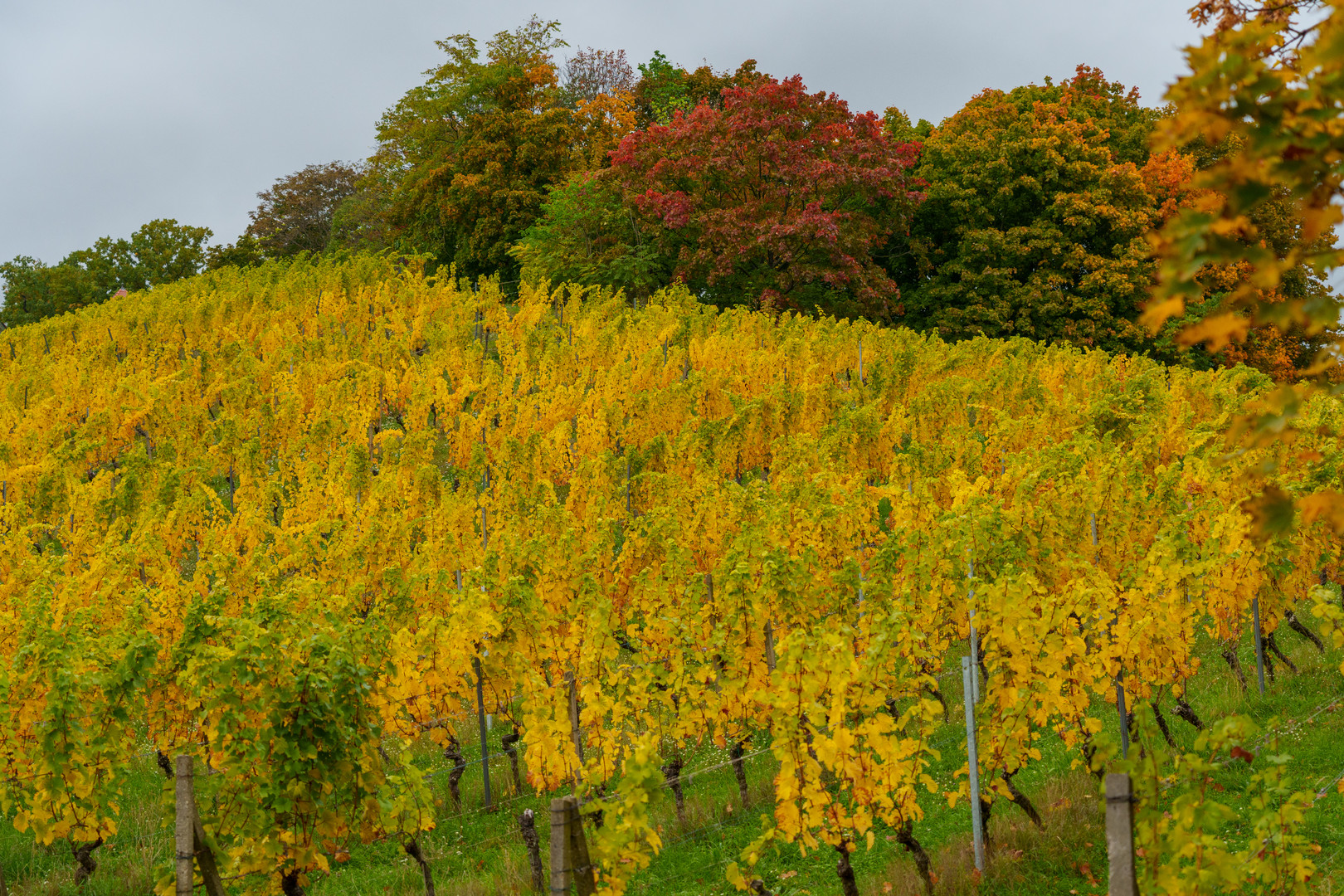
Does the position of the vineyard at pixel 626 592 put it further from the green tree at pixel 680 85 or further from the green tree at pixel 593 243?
the green tree at pixel 680 85

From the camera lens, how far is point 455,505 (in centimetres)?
917

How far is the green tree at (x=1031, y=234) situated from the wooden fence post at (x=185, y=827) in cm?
1972

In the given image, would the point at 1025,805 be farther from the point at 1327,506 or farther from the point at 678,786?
the point at 1327,506

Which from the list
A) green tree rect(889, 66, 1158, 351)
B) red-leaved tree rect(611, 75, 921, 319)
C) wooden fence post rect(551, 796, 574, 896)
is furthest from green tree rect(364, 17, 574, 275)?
wooden fence post rect(551, 796, 574, 896)

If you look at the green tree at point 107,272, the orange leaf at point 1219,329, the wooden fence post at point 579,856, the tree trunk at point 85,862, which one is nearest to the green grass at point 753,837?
the tree trunk at point 85,862

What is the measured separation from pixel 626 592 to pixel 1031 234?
58.8ft

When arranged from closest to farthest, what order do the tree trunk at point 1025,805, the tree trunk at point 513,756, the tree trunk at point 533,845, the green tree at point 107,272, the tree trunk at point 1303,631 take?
the tree trunk at point 533,845, the tree trunk at point 1025,805, the tree trunk at point 513,756, the tree trunk at point 1303,631, the green tree at point 107,272

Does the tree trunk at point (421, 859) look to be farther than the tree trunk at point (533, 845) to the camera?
Yes

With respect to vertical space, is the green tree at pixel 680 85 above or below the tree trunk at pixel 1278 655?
above

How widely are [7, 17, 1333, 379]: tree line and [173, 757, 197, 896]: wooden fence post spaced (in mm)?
17301

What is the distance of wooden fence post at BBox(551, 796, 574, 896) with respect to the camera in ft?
13.9

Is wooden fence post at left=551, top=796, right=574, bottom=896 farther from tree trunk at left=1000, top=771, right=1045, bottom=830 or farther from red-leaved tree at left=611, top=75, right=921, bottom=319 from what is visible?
red-leaved tree at left=611, top=75, right=921, bottom=319

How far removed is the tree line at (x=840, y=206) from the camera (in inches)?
851

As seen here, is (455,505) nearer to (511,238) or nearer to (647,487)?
(647,487)
